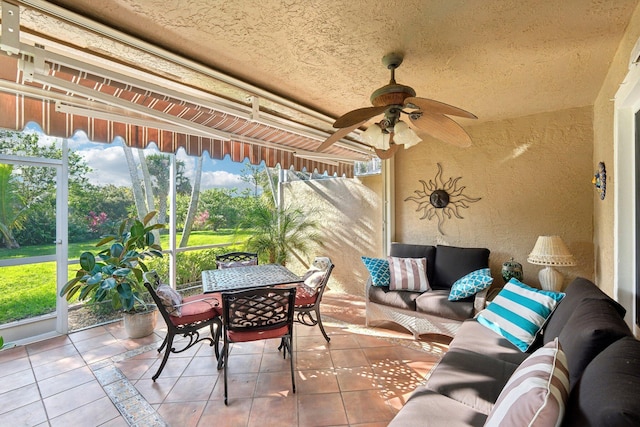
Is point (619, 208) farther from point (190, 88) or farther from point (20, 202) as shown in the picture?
point (20, 202)

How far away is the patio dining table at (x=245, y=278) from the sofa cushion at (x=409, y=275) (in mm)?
1306

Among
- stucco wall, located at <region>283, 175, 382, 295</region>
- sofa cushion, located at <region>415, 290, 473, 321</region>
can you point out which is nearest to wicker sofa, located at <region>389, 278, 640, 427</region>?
sofa cushion, located at <region>415, 290, 473, 321</region>

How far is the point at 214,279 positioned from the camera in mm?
2998

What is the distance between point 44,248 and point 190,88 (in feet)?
9.08

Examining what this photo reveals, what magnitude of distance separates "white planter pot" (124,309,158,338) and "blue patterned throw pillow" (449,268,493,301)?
3.61 metres

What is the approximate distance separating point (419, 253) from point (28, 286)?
193 inches

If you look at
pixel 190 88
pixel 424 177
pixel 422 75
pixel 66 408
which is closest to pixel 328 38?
pixel 422 75

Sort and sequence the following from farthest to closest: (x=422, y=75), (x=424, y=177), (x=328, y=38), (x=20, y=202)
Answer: (x=424, y=177)
(x=20, y=202)
(x=422, y=75)
(x=328, y=38)

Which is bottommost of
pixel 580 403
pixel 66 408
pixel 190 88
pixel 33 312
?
pixel 66 408

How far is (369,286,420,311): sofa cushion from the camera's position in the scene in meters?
3.36

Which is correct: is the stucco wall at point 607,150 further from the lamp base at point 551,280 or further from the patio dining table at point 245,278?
the patio dining table at point 245,278

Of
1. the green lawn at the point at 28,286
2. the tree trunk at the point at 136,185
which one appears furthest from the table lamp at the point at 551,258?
the green lawn at the point at 28,286

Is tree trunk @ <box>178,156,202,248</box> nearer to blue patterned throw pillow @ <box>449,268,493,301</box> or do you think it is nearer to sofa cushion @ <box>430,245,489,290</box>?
sofa cushion @ <box>430,245,489,290</box>

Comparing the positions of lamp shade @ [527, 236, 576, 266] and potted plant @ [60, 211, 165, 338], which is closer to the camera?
lamp shade @ [527, 236, 576, 266]
